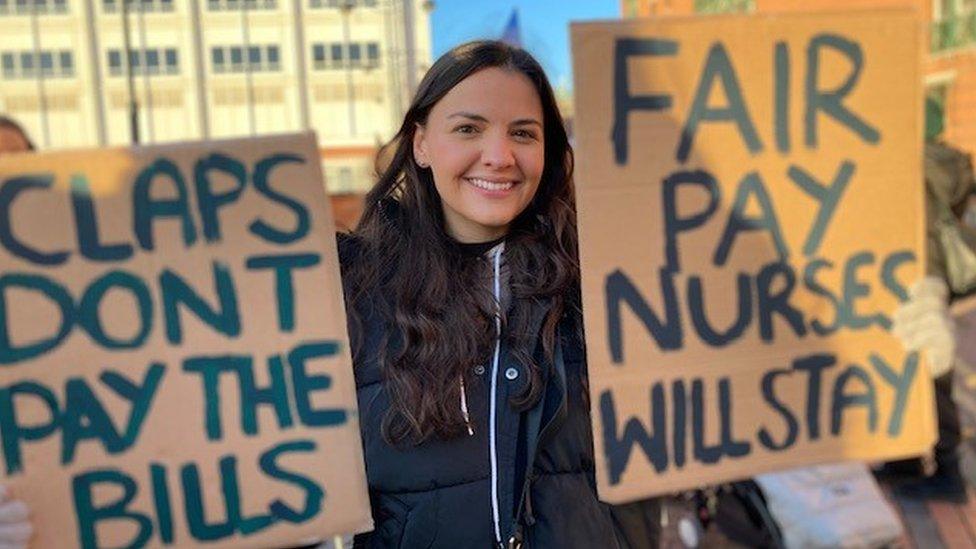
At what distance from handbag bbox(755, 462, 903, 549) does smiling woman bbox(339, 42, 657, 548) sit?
159 centimetres

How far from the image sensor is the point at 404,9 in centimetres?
2277

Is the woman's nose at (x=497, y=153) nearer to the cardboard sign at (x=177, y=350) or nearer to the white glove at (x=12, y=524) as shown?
the cardboard sign at (x=177, y=350)

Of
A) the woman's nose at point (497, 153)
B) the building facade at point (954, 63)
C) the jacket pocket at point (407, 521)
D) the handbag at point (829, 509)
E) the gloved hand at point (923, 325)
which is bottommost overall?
the handbag at point (829, 509)

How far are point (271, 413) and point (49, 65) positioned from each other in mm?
24430

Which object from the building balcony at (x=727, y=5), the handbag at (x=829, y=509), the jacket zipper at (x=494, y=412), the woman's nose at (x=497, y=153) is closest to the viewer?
the jacket zipper at (x=494, y=412)

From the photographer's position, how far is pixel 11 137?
228cm

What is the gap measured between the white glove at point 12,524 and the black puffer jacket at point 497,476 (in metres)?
0.51

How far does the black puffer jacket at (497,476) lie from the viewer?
1454 millimetres

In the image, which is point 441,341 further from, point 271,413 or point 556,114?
point 556,114

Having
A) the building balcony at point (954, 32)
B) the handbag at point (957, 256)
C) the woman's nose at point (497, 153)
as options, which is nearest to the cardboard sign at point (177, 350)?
the woman's nose at point (497, 153)

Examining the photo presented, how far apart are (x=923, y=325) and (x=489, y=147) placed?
0.75 metres

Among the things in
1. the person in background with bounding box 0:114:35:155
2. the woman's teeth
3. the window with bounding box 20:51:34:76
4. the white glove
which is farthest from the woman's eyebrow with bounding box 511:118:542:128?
the window with bounding box 20:51:34:76

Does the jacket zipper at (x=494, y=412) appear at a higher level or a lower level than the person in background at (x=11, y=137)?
lower

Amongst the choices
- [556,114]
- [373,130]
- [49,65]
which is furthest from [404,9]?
[556,114]
